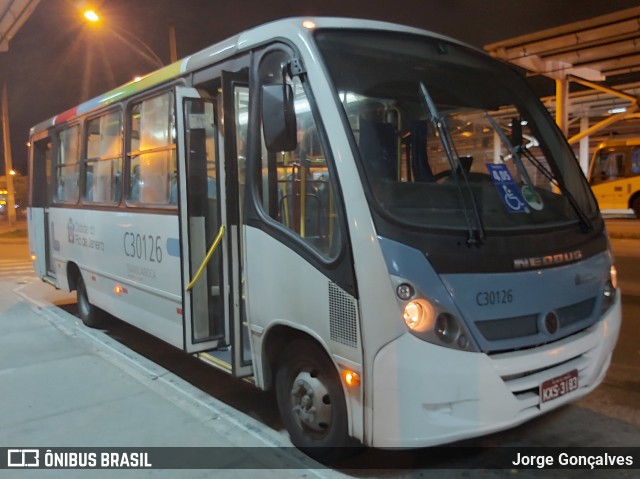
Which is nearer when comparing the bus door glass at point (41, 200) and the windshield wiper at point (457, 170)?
the windshield wiper at point (457, 170)

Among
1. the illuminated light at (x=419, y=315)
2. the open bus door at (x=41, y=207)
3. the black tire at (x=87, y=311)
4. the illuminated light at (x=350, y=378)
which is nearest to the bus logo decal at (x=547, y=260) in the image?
the illuminated light at (x=419, y=315)

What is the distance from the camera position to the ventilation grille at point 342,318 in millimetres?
3225

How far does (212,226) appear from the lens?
16.6 feet

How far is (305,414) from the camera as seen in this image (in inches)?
150

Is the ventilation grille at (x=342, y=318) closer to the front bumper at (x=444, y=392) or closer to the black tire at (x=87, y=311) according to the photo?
the front bumper at (x=444, y=392)

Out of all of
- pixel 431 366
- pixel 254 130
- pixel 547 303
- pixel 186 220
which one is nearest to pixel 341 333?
pixel 431 366

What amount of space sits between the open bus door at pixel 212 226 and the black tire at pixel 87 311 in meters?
3.43

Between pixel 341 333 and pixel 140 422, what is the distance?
2208 mm

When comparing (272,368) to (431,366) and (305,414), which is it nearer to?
(305,414)

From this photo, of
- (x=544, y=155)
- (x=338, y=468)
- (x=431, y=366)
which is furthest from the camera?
(x=544, y=155)

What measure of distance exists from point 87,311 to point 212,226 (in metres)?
3.81

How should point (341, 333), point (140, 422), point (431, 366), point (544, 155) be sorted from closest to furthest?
1. point (431, 366)
2. point (341, 333)
3. point (544, 155)
4. point (140, 422)

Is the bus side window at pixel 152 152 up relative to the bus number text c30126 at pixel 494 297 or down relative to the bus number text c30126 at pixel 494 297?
up

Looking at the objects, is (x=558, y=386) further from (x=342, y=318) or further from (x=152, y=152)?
(x=152, y=152)
